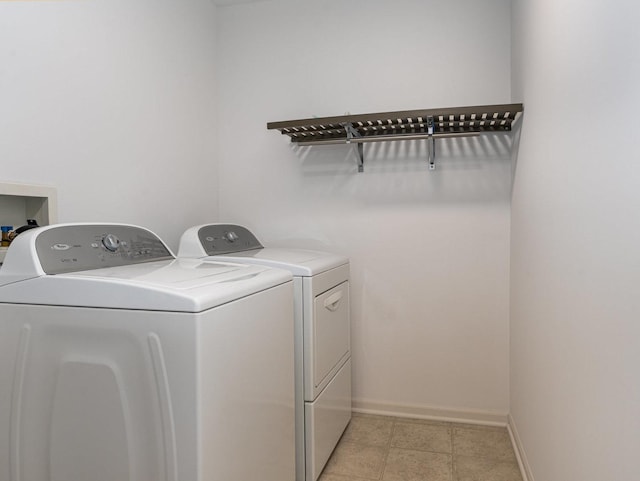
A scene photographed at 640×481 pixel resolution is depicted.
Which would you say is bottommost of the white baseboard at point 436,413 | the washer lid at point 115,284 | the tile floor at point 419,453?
the tile floor at point 419,453

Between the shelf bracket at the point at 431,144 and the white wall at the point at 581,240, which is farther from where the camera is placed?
the shelf bracket at the point at 431,144

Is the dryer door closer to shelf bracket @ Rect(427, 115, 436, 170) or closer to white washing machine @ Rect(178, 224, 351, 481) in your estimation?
white washing machine @ Rect(178, 224, 351, 481)

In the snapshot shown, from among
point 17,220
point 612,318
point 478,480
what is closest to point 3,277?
point 17,220

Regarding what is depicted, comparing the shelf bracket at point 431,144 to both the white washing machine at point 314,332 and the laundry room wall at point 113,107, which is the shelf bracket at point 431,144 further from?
the laundry room wall at point 113,107

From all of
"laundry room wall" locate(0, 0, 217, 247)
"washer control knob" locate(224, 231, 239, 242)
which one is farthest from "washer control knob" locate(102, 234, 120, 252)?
"washer control knob" locate(224, 231, 239, 242)

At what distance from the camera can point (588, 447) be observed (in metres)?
1.11

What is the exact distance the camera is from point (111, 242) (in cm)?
146

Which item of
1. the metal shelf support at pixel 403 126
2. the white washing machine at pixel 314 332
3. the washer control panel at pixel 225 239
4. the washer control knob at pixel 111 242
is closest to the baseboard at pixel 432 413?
the white washing machine at pixel 314 332

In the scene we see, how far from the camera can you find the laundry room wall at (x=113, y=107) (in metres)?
1.47

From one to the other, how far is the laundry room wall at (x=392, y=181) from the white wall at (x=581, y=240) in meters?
0.47

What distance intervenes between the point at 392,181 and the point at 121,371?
71.1 inches

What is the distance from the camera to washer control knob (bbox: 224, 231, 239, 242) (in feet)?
7.32

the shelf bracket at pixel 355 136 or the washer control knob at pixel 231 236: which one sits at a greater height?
the shelf bracket at pixel 355 136

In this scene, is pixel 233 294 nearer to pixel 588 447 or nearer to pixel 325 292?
pixel 325 292
